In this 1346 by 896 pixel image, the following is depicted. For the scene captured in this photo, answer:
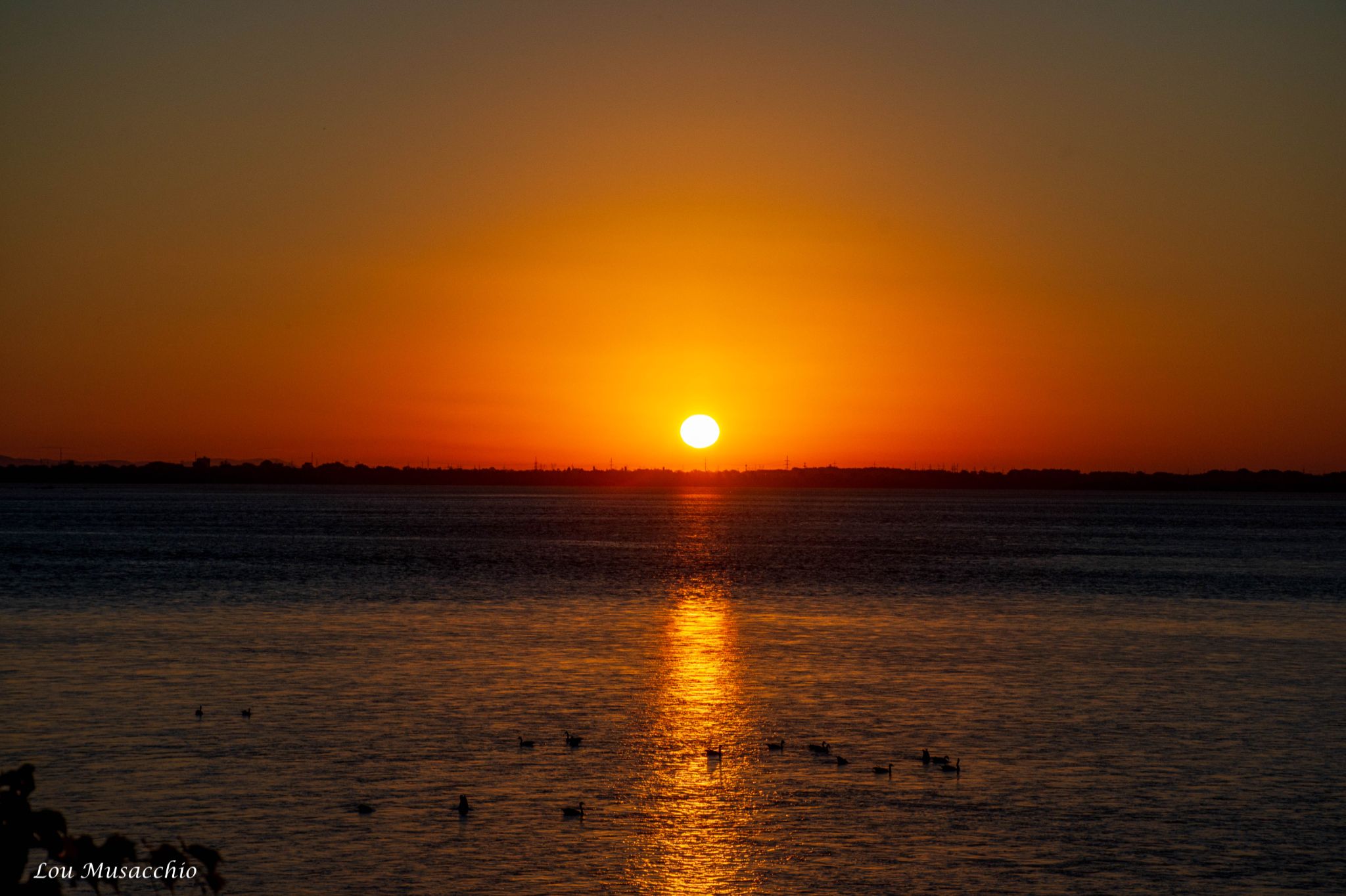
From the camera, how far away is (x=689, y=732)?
27.4m

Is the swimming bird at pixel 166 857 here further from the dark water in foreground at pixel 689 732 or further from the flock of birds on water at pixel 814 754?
the flock of birds on water at pixel 814 754

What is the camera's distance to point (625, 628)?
4753 centimetres

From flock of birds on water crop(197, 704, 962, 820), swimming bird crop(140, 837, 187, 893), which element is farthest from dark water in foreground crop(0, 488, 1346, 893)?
swimming bird crop(140, 837, 187, 893)

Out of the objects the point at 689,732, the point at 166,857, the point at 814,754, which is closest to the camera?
the point at 166,857

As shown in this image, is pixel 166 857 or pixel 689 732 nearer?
pixel 166 857

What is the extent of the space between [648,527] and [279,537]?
58812 mm

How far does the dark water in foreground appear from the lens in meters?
18.7

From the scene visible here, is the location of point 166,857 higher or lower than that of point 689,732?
higher

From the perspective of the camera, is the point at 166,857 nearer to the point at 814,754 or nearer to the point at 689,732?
the point at 814,754

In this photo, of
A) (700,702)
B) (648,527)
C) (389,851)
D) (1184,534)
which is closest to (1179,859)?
(389,851)

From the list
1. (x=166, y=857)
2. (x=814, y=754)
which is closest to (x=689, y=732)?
(x=814, y=754)

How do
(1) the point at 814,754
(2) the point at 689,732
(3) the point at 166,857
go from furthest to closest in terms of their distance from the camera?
1. (2) the point at 689,732
2. (1) the point at 814,754
3. (3) the point at 166,857

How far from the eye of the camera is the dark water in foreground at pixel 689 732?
61.2 feet

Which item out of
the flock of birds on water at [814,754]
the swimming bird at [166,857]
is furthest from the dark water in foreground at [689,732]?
the swimming bird at [166,857]
